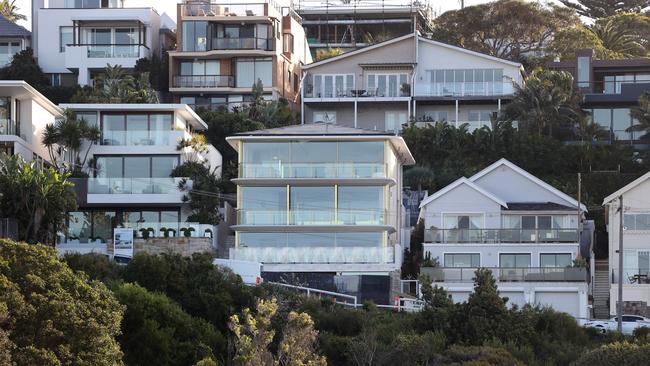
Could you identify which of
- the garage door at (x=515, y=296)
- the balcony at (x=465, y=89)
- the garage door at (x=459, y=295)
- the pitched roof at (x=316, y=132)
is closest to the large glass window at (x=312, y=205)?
the pitched roof at (x=316, y=132)

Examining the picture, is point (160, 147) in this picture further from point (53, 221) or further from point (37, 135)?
point (53, 221)

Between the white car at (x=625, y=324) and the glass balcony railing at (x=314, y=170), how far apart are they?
11.9 meters

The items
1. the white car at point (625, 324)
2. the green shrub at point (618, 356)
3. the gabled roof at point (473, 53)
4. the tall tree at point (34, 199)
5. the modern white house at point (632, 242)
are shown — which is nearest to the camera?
the green shrub at point (618, 356)

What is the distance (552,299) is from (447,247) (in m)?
5.36

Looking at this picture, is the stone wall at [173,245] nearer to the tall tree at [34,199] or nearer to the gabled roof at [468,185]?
the tall tree at [34,199]

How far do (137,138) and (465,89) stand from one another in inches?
Result: 839

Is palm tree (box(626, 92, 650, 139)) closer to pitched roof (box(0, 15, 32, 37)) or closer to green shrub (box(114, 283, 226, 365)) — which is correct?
green shrub (box(114, 283, 226, 365))

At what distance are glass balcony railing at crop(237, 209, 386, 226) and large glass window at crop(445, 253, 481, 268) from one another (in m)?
3.21

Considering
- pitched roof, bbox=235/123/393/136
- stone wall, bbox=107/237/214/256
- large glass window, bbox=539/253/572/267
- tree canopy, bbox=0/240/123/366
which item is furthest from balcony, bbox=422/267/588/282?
tree canopy, bbox=0/240/123/366

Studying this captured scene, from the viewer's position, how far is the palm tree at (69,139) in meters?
75.6

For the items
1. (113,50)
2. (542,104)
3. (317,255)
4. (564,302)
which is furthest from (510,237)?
(113,50)

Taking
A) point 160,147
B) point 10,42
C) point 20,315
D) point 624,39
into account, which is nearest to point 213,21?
point 10,42

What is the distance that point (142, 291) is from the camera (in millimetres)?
60312

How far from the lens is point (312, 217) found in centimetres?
7288
